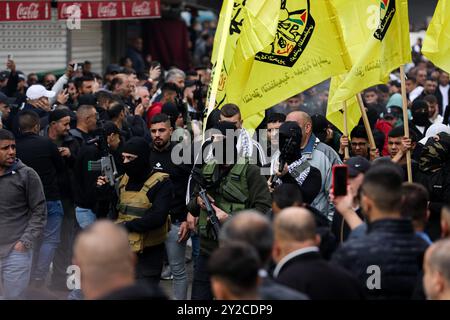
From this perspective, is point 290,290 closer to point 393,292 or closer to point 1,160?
point 393,292

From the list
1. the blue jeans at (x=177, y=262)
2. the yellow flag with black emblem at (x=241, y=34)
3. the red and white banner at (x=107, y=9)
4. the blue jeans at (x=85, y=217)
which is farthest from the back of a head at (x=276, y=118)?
the red and white banner at (x=107, y=9)

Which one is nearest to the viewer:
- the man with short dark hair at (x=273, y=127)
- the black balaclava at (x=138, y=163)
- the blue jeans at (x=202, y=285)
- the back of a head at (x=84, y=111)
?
the blue jeans at (x=202, y=285)

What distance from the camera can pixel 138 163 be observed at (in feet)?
30.0

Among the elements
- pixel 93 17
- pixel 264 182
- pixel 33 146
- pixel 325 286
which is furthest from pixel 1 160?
pixel 93 17

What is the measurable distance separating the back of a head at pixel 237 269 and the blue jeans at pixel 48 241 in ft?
19.5

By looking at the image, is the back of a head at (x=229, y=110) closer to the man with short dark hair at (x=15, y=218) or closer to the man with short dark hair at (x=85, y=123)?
the man with short dark hair at (x=15, y=218)

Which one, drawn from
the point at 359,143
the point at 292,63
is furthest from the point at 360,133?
the point at 292,63

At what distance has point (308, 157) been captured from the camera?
31.1ft

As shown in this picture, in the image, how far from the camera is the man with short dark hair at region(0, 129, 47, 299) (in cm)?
940

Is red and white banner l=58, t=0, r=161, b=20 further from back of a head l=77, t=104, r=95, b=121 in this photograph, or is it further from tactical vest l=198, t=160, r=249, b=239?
tactical vest l=198, t=160, r=249, b=239

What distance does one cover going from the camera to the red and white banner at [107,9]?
701 inches

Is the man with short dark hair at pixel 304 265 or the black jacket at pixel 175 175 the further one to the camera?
the black jacket at pixel 175 175

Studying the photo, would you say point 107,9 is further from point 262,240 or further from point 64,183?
point 262,240

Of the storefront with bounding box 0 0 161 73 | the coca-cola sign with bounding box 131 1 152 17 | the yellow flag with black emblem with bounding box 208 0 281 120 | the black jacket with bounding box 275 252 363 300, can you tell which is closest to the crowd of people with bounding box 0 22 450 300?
the black jacket with bounding box 275 252 363 300
